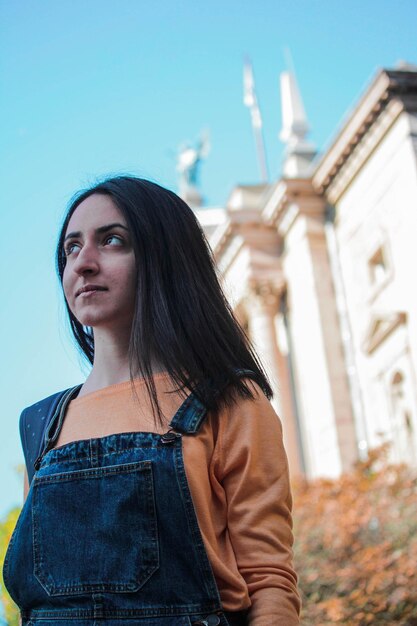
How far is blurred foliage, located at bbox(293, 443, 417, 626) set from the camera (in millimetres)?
13695

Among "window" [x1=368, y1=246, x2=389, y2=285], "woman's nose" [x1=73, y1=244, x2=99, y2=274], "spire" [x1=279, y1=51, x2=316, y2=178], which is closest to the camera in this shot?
"woman's nose" [x1=73, y1=244, x2=99, y2=274]

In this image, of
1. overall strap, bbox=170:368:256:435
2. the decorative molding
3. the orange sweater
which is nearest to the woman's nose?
the orange sweater

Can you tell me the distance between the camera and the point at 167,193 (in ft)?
9.98

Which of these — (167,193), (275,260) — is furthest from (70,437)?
(275,260)

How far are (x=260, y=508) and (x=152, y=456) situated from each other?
307 millimetres

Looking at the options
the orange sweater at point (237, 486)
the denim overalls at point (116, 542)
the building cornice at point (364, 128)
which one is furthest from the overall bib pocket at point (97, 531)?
the building cornice at point (364, 128)

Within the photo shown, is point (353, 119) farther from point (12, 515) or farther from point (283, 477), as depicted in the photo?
point (283, 477)

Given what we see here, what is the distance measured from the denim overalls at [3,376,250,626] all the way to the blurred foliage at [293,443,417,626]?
449 inches

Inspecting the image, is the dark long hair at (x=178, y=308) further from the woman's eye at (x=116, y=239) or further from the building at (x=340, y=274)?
the building at (x=340, y=274)

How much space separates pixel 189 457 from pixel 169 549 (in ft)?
0.78

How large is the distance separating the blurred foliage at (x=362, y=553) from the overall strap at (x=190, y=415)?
1137 centimetres

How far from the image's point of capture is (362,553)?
49.1 feet

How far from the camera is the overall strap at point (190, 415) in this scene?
8.41ft

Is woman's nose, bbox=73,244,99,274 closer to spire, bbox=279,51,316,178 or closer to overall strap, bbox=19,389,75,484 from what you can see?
overall strap, bbox=19,389,75,484
